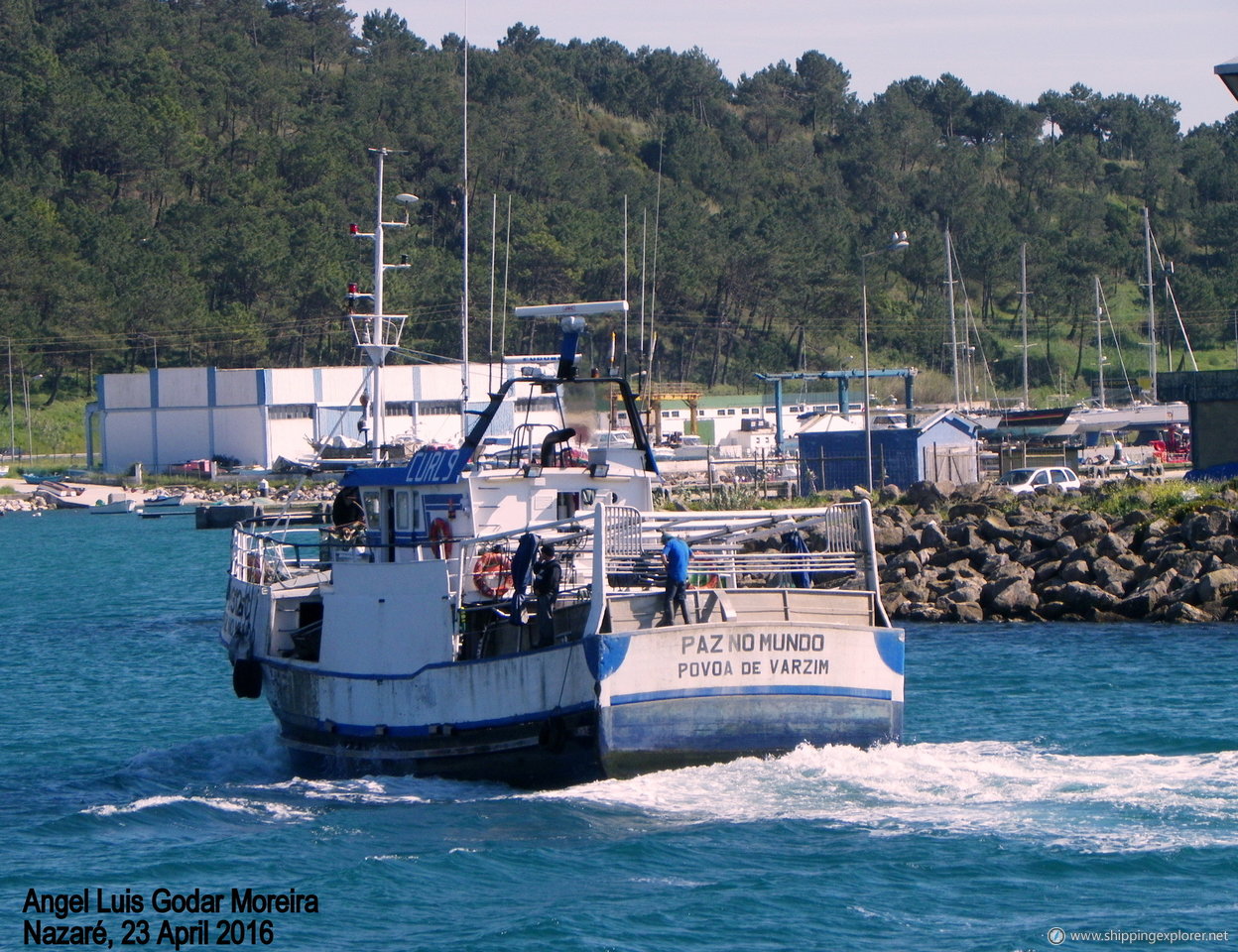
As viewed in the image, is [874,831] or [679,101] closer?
[874,831]

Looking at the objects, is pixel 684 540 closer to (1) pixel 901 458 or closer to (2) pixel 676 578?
(2) pixel 676 578

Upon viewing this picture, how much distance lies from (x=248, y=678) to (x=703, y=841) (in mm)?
7661

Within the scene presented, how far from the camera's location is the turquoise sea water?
12.7 m

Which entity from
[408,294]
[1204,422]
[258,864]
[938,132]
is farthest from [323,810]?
[938,132]

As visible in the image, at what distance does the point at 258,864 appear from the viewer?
47.9 ft

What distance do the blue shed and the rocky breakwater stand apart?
1200 centimetres

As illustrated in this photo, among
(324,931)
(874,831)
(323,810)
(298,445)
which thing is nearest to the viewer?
(324,931)

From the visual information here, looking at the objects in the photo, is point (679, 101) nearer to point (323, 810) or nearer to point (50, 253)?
point (50, 253)

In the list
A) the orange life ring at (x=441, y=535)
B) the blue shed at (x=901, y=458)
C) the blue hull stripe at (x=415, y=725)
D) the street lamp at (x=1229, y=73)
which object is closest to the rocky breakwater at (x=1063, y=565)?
the blue shed at (x=901, y=458)

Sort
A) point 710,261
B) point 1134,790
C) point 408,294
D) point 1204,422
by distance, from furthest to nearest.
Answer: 1. point 710,261
2. point 408,294
3. point 1204,422
4. point 1134,790

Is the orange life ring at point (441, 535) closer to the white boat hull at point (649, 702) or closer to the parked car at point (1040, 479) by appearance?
the white boat hull at point (649, 702)

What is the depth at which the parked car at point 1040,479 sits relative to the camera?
46438 millimetres

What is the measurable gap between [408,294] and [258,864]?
83062 millimetres

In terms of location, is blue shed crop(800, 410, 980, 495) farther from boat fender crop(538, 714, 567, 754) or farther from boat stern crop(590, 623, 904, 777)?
boat fender crop(538, 714, 567, 754)
